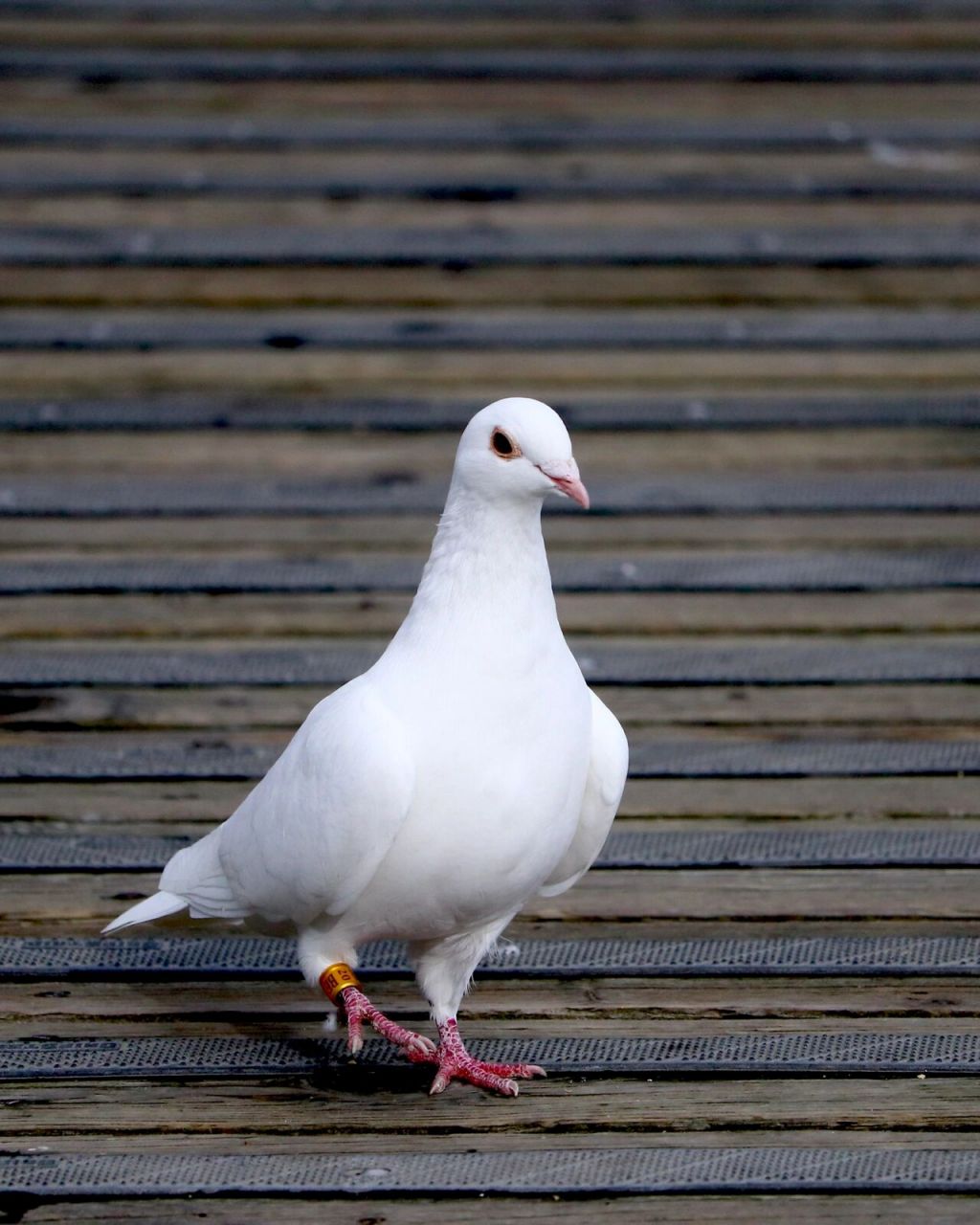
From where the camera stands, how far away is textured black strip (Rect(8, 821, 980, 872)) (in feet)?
13.0

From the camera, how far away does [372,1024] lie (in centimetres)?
331

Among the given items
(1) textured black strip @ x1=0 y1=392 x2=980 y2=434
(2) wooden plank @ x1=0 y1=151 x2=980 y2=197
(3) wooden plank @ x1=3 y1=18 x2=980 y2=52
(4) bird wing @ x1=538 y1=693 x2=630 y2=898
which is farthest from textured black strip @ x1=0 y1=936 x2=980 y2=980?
(3) wooden plank @ x1=3 y1=18 x2=980 y2=52

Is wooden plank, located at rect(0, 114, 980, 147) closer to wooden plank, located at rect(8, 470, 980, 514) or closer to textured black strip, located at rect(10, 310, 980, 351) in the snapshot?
textured black strip, located at rect(10, 310, 980, 351)

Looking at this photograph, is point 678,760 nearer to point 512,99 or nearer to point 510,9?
point 512,99

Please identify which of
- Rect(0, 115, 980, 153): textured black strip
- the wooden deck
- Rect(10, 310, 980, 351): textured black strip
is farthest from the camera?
Rect(0, 115, 980, 153): textured black strip

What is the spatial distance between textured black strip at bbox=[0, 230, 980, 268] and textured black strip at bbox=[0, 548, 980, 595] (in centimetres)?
164

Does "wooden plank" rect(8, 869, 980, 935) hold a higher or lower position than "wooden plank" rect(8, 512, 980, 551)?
lower

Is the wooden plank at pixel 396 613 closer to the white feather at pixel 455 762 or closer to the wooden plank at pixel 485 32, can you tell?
the white feather at pixel 455 762

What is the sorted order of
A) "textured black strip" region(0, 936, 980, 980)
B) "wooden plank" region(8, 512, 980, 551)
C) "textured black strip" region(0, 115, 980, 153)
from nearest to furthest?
"textured black strip" region(0, 936, 980, 980), "wooden plank" region(8, 512, 980, 551), "textured black strip" region(0, 115, 980, 153)

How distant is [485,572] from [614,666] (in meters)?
1.77

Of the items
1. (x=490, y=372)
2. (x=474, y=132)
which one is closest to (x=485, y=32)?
(x=474, y=132)

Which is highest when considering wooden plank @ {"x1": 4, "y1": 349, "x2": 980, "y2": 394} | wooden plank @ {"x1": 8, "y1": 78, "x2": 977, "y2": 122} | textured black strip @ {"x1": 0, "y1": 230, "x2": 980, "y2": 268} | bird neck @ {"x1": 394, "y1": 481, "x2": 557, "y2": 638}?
wooden plank @ {"x1": 8, "y1": 78, "x2": 977, "y2": 122}

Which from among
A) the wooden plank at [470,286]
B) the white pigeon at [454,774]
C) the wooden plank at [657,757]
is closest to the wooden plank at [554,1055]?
the white pigeon at [454,774]

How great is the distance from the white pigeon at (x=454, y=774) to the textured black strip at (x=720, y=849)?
712mm
